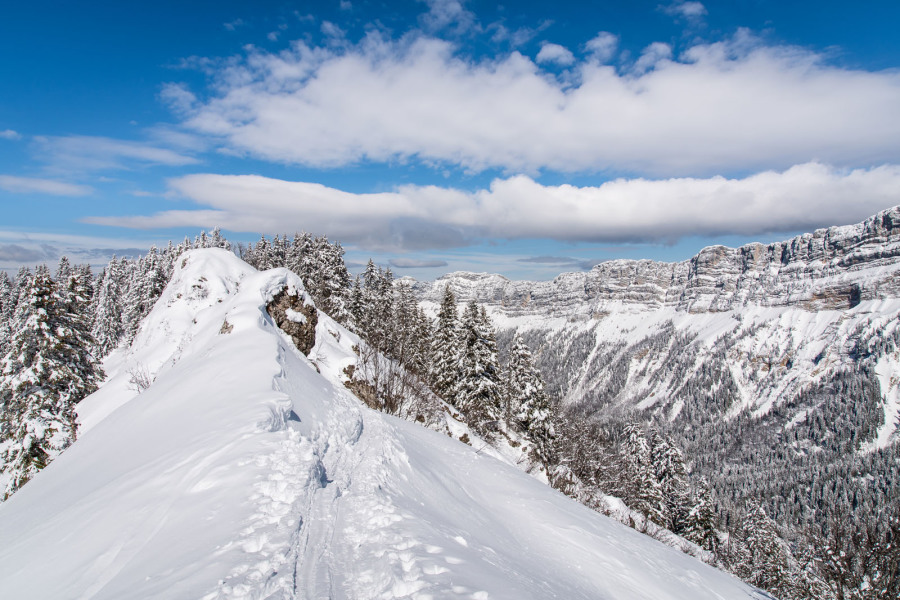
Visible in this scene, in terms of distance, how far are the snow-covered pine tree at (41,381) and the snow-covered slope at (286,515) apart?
33.4 feet

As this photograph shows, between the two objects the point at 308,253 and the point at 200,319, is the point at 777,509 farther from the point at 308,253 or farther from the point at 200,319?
the point at 200,319

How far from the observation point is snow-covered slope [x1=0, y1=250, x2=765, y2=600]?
4879 millimetres

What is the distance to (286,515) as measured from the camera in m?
6.03

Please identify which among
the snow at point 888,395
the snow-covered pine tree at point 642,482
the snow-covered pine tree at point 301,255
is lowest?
the snow at point 888,395

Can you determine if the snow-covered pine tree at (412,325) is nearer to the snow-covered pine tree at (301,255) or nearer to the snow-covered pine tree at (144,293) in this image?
the snow-covered pine tree at (301,255)

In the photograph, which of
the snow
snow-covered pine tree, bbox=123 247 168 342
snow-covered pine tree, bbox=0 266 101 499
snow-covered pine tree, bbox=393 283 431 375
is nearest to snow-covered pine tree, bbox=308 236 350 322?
snow-covered pine tree, bbox=393 283 431 375

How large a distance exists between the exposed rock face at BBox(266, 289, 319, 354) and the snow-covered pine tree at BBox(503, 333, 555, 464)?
1620cm

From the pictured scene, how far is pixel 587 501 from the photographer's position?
952 inches

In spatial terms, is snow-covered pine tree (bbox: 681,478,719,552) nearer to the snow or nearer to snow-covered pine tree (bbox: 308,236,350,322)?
snow-covered pine tree (bbox: 308,236,350,322)

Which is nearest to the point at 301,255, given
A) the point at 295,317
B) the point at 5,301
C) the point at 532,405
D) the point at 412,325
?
the point at 412,325

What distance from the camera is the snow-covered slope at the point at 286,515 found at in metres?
4.88

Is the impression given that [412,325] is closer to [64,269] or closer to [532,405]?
[532,405]

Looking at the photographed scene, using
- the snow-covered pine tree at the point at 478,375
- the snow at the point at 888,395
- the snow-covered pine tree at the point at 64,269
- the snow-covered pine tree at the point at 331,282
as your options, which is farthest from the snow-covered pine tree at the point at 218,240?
the snow at the point at 888,395

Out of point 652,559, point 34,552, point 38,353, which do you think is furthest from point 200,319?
point 652,559
